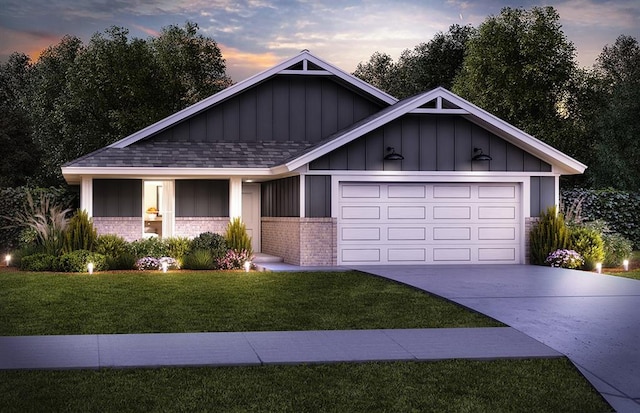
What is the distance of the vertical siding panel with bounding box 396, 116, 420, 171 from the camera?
21875 mm

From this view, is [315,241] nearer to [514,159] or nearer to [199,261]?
[199,261]

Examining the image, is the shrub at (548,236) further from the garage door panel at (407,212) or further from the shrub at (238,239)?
the shrub at (238,239)

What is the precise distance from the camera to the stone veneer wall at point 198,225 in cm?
2441

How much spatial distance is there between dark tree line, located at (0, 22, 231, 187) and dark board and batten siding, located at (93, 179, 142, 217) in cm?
1723

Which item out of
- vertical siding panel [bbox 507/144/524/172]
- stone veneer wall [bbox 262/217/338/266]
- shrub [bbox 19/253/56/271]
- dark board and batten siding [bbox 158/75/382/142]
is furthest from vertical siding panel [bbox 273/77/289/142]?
shrub [bbox 19/253/56/271]

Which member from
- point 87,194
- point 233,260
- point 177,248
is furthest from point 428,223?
point 87,194

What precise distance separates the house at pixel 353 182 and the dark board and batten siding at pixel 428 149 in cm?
3

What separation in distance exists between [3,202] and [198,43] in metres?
20.7

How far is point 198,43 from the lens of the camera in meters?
44.5

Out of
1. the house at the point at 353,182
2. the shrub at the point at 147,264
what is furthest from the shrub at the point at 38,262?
the house at the point at 353,182

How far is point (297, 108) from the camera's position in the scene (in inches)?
1006

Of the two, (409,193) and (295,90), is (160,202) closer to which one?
(295,90)

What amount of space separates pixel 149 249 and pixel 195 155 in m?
3.32

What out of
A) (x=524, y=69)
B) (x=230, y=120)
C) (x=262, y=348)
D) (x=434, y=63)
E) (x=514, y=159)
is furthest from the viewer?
(x=434, y=63)
